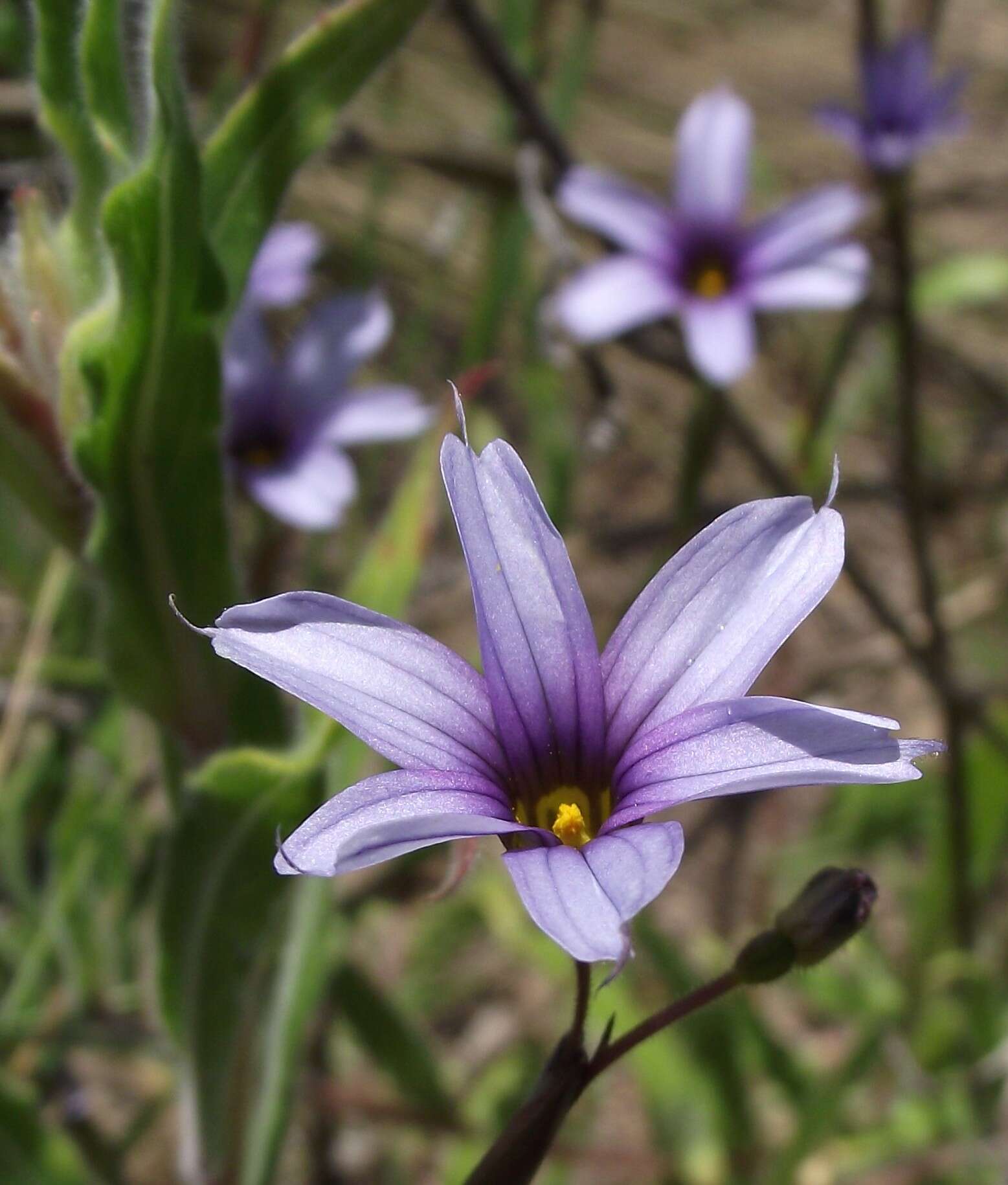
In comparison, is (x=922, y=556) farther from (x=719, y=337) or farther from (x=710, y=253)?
(x=710, y=253)

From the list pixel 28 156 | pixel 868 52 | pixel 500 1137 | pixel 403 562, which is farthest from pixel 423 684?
pixel 28 156

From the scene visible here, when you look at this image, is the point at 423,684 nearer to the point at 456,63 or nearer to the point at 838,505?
the point at 838,505

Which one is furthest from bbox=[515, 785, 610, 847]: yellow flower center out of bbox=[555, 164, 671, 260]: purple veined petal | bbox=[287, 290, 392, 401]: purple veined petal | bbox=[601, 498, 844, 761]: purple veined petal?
bbox=[555, 164, 671, 260]: purple veined petal

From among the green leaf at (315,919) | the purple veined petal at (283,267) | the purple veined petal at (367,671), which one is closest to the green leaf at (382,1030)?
the green leaf at (315,919)

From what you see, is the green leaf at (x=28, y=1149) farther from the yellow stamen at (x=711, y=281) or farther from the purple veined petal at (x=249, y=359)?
the yellow stamen at (x=711, y=281)

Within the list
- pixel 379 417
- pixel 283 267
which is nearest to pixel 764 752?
pixel 379 417
